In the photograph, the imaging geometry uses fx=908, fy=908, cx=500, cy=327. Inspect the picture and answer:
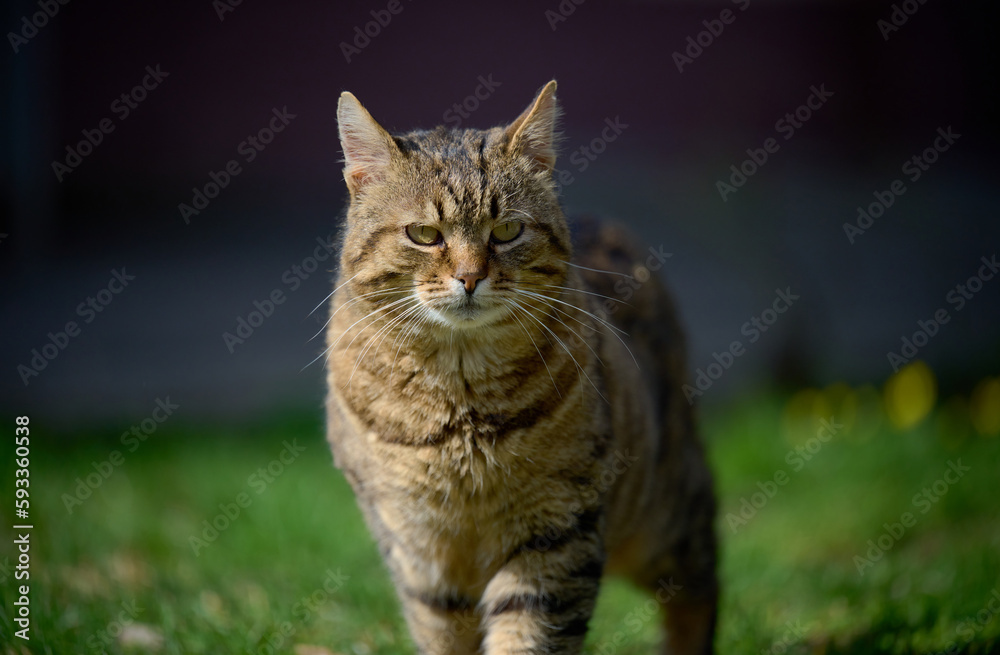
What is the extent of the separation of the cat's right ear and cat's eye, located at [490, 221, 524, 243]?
397 millimetres

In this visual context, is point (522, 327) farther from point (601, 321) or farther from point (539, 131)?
point (539, 131)

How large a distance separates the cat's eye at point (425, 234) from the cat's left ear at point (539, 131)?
380mm

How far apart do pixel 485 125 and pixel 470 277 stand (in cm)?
667

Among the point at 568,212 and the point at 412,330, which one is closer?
the point at 412,330

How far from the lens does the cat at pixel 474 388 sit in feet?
8.48

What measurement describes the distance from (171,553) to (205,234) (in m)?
5.36

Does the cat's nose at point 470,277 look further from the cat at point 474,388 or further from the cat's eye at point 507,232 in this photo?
the cat's eye at point 507,232

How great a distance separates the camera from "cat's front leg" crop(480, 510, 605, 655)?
101 inches

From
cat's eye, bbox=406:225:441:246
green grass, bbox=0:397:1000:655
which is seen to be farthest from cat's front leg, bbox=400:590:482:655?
cat's eye, bbox=406:225:441:246

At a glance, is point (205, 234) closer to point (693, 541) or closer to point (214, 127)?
point (214, 127)

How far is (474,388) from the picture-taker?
264cm

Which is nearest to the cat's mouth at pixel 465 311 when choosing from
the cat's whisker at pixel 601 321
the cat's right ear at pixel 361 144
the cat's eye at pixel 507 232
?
the cat's whisker at pixel 601 321

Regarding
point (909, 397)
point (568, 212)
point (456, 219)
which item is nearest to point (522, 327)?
point (456, 219)

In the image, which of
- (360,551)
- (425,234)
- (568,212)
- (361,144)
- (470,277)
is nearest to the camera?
(470,277)
